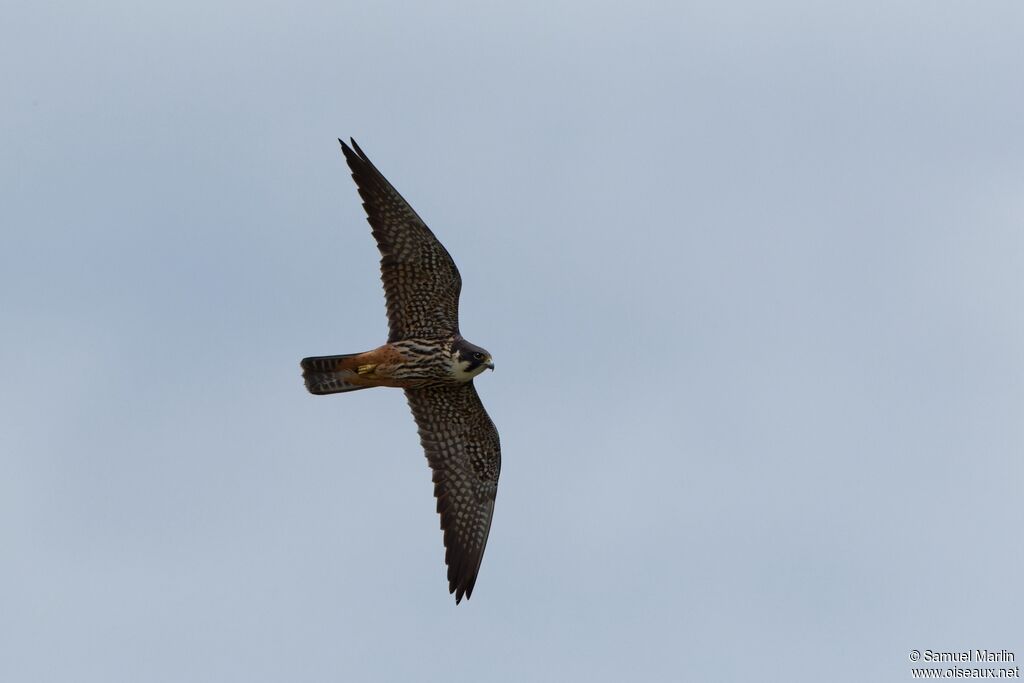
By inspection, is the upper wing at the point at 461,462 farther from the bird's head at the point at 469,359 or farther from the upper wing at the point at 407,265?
the upper wing at the point at 407,265

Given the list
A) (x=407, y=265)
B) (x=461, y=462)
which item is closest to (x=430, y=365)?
(x=407, y=265)

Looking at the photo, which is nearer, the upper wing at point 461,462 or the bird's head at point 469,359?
the bird's head at point 469,359

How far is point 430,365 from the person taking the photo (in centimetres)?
1977

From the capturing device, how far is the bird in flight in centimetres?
1947

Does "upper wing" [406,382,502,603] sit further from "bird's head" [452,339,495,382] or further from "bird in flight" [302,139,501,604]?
"bird's head" [452,339,495,382]

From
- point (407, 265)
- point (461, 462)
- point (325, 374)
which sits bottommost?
point (461, 462)

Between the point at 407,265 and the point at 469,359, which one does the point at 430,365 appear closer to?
the point at 469,359

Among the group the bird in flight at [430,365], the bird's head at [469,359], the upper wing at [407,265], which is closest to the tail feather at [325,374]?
the bird in flight at [430,365]

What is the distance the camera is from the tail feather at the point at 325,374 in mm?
19672

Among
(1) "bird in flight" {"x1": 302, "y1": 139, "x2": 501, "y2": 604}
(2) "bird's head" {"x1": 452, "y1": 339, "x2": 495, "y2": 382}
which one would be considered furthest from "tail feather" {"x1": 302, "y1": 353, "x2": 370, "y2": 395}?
(2) "bird's head" {"x1": 452, "y1": 339, "x2": 495, "y2": 382}

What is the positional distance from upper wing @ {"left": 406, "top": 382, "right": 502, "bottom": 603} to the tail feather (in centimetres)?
119

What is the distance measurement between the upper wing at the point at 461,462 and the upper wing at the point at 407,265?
3.40 ft

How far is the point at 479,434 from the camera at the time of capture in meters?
20.7

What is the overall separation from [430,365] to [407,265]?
4.49 feet
